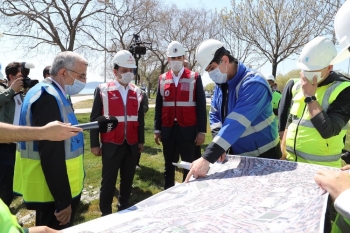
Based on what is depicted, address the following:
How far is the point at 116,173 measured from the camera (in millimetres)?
3557

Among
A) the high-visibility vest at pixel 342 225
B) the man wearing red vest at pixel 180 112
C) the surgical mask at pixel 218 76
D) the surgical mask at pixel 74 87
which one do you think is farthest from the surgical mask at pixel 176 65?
the high-visibility vest at pixel 342 225

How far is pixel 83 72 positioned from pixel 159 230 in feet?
5.60

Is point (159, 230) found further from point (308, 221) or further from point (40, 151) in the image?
point (40, 151)

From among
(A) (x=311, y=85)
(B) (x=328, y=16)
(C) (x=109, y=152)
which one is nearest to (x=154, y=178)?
(C) (x=109, y=152)

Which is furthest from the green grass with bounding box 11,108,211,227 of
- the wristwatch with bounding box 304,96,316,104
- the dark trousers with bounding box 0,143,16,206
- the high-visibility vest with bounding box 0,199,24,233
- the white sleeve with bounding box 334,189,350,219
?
the white sleeve with bounding box 334,189,350,219

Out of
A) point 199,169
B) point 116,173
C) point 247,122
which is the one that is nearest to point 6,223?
point 199,169

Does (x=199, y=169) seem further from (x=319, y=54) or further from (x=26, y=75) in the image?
(x=26, y=75)

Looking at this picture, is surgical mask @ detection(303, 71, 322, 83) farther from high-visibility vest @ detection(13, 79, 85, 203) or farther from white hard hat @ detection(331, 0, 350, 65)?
high-visibility vest @ detection(13, 79, 85, 203)

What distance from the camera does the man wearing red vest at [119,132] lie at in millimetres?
3510

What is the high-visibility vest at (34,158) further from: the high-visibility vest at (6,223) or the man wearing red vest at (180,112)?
the man wearing red vest at (180,112)

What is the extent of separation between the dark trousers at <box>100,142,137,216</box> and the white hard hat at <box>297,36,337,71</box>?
2.20 metres

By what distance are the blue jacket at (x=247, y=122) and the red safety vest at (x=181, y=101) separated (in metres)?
1.46

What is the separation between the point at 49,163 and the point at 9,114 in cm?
207

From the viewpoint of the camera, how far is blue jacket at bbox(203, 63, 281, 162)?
2223 millimetres
